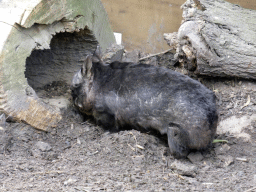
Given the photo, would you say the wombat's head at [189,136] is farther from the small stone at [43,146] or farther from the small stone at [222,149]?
the small stone at [43,146]

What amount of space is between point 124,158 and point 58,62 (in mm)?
2084

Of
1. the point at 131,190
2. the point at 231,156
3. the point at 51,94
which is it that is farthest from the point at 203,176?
the point at 51,94

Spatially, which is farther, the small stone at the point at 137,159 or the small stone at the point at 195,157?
the small stone at the point at 195,157

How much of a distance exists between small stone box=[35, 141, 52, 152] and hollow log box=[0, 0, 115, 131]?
290 millimetres

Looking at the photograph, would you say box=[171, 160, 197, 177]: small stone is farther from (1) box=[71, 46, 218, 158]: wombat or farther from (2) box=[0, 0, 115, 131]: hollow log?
(2) box=[0, 0, 115, 131]: hollow log

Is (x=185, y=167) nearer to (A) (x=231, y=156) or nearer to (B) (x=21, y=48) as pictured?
(A) (x=231, y=156)

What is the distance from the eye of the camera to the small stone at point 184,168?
2938mm

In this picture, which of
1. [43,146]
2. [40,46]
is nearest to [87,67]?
[40,46]

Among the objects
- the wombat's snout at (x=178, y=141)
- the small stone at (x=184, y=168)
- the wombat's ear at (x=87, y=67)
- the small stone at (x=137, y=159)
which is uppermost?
the wombat's ear at (x=87, y=67)

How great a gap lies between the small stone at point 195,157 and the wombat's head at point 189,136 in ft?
0.31

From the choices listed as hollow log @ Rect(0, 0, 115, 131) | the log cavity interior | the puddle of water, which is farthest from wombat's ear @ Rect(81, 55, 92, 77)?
the puddle of water

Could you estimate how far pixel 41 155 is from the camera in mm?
3266

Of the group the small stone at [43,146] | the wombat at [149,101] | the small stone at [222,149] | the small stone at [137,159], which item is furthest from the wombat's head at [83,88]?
the small stone at [222,149]

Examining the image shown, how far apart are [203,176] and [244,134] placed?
1.13 m
